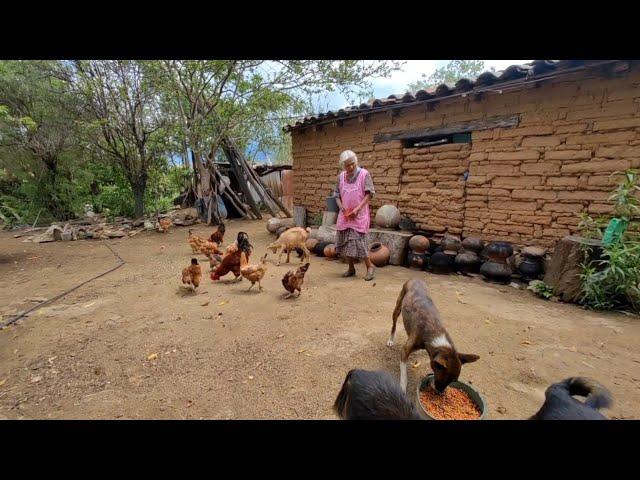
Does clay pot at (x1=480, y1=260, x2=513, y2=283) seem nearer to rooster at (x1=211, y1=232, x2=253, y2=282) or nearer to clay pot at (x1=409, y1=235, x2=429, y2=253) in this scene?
clay pot at (x1=409, y1=235, x2=429, y2=253)

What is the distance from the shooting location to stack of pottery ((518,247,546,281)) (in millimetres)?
4738

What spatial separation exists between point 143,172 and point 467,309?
11.4 meters

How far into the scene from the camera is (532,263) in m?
4.76

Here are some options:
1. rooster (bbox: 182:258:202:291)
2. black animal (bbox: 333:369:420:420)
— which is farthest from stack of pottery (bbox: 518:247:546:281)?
rooster (bbox: 182:258:202:291)

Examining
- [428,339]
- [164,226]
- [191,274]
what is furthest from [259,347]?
[164,226]

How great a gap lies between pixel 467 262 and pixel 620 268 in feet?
6.38

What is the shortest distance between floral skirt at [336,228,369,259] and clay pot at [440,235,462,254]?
5.42 feet

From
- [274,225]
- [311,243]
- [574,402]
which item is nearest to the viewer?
[574,402]

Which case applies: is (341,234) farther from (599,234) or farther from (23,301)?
(23,301)

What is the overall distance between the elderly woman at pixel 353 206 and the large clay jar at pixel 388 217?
1.60 metres

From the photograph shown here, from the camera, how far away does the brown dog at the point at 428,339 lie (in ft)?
6.65

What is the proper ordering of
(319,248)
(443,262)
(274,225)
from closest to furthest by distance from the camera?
(443,262) < (319,248) < (274,225)

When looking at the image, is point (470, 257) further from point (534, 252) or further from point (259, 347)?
point (259, 347)

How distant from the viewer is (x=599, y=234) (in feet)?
14.0
